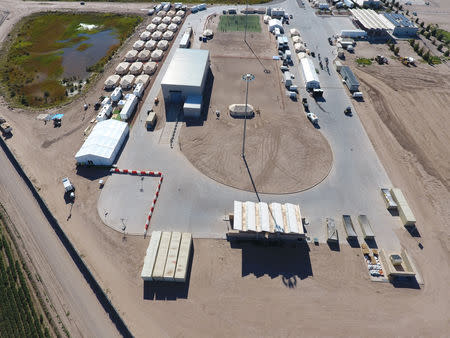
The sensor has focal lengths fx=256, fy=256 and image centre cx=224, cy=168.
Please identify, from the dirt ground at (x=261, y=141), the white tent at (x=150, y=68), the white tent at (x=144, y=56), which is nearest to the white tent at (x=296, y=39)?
the dirt ground at (x=261, y=141)

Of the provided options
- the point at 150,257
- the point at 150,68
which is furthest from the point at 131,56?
the point at 150,257

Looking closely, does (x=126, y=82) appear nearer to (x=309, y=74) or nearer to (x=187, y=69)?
(x=187, y=69)

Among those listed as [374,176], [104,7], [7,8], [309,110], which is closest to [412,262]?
[374,176]

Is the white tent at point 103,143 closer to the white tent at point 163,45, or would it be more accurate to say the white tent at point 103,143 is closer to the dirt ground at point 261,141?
the dirt ground at point 261,141

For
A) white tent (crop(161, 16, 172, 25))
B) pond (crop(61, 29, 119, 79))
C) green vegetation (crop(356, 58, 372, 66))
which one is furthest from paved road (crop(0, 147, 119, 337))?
green vegetation (crop(356, 58, 372, 66))

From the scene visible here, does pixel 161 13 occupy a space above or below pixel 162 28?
above

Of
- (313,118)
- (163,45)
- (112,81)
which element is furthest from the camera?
(163,45)
